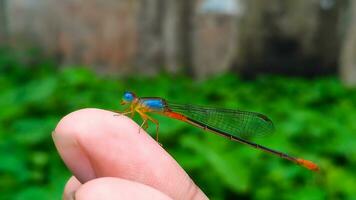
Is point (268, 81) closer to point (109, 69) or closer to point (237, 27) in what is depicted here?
point (237, 27)

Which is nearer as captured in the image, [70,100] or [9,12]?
[70,100]

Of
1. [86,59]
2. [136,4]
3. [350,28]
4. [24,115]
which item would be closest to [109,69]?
[86,59]

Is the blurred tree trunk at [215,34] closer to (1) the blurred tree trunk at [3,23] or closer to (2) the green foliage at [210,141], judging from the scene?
(2) the green foliage at [210,141]

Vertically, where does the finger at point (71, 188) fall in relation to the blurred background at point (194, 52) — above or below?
above

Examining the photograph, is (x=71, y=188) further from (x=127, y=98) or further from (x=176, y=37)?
(x=176, y=37)

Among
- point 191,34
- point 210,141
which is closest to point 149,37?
point 191,34

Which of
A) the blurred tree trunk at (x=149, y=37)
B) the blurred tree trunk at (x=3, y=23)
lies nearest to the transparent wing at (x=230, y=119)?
the blurred tree trunk at (x=149, y=37)
